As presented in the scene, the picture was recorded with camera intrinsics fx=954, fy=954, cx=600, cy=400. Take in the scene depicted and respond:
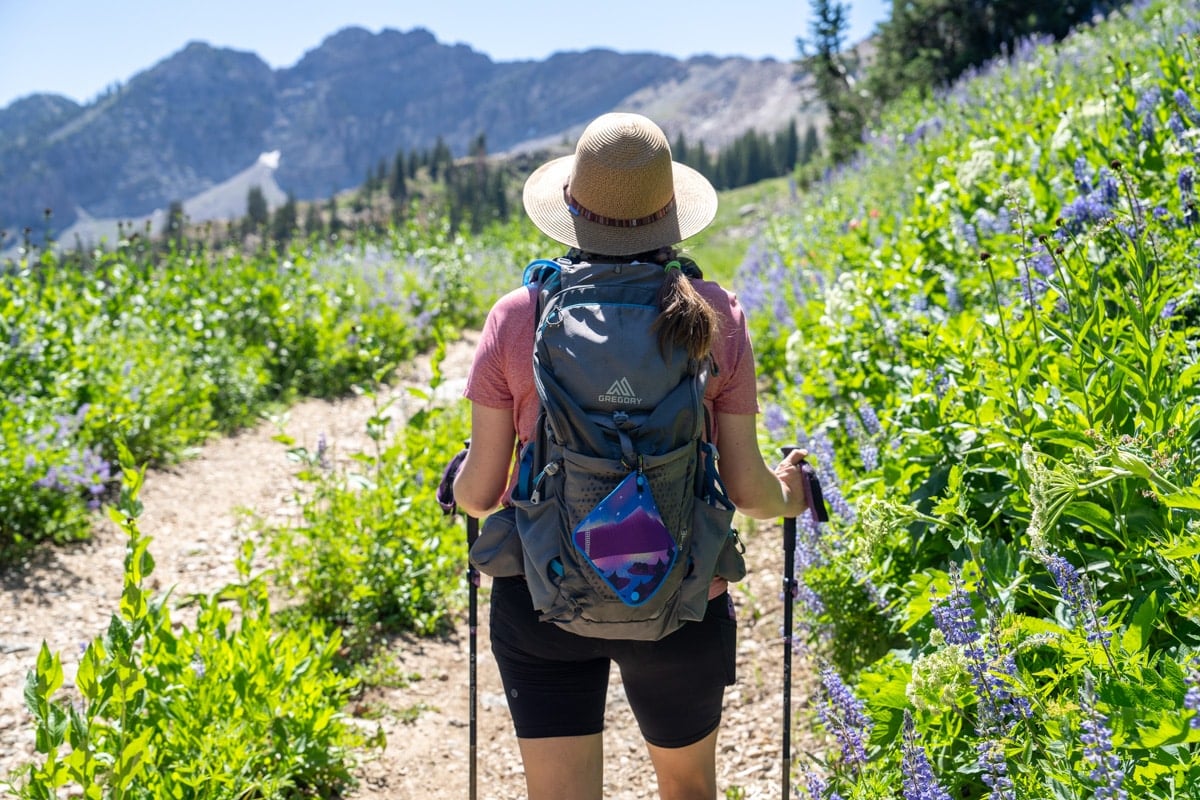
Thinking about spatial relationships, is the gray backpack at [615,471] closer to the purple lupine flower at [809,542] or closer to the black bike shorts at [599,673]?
the black bike shorts at [599,673]

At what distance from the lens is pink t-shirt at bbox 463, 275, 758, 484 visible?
209cm

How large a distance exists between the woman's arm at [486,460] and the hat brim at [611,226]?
0.43 m

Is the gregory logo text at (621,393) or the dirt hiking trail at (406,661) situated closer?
the gregory logo text at (621,393)

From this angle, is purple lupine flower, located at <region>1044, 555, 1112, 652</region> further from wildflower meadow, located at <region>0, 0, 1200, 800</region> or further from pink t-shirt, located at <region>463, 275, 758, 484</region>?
pink t-shirt, located at <region>463, 275, 758, 484</region>

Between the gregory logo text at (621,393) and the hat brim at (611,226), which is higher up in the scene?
the hat brim at (611,226)

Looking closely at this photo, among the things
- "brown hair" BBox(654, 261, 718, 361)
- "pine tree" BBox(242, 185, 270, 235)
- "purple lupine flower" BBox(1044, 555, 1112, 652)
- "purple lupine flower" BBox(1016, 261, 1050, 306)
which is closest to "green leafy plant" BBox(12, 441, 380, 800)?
"brown hair" BBox(654, 261, 718, 361)

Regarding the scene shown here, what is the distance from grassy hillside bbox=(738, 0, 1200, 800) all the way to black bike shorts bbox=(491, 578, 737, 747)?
15.4 inches

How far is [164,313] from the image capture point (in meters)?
8.39

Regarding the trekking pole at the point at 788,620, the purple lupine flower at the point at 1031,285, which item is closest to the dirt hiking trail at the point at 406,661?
the trekking pole at the point at 788,620

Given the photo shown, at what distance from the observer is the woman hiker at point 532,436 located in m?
2.09

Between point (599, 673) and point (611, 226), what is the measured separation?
1.03 metres

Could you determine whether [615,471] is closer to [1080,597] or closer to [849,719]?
[1080,597]

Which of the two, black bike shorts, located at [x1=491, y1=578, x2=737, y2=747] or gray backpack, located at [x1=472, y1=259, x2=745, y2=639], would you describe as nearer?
gray backpack, located at [x1=472, y1=259, x2=745, y2=639]

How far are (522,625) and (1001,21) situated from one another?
2500cm
